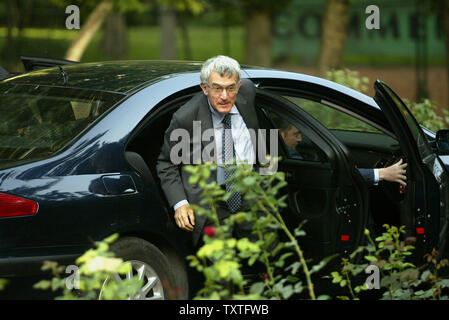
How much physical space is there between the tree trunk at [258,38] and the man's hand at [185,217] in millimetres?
18578

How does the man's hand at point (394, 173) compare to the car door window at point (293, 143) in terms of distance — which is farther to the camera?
the car door window at point (293, 143)

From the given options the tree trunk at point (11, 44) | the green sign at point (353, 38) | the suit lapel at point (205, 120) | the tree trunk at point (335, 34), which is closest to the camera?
the suit lapel at point (205, 120)

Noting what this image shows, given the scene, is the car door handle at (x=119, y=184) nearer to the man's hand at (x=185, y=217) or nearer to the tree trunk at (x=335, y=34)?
the man's hand at (x=185, y=217)

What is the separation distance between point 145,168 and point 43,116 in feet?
2.14

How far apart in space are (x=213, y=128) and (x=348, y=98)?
1197mm

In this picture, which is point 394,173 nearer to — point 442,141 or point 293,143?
point 442,141

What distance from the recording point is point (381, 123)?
6.02m

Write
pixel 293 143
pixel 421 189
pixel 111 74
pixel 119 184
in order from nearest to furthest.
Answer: pixel 119 184 < pixel 111 74 < pixel 421 189 < pixel 293 143

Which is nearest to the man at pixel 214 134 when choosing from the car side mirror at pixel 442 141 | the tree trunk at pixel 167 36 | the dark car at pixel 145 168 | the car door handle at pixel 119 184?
the dark car at pixel 145 168

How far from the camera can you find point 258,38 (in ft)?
77.1

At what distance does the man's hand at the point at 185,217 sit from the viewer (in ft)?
16.0

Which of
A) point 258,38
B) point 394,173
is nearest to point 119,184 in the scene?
point 394,173

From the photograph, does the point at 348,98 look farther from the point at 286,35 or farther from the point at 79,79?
the point at 286,35
